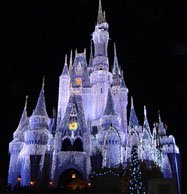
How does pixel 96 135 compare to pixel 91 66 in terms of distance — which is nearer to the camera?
pixel 96 135

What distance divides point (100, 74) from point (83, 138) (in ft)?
33.5

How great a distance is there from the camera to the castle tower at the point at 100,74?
37.8m

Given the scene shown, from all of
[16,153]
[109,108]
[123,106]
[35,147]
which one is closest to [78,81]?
[123,106]

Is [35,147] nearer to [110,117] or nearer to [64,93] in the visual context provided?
[110,117]

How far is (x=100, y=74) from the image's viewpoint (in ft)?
130

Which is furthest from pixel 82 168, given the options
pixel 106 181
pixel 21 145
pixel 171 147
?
pixel 171 147

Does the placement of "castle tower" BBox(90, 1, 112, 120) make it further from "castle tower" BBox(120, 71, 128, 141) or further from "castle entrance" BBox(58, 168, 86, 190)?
"castle entrance" BBox(58, 168, 86, 190)

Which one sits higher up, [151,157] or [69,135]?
[69,135]

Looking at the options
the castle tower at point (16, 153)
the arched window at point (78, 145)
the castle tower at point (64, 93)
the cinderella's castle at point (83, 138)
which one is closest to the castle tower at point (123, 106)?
the cinderella's castle at point (83, 138)

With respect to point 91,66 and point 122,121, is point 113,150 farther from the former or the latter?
point 91,66

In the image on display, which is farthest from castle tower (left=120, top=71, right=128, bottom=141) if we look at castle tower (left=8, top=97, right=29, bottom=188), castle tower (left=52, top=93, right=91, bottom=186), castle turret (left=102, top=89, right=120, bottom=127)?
castle tower (left=8, top=97, right=29, bottom=188)

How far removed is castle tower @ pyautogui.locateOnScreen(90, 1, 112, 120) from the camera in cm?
3781

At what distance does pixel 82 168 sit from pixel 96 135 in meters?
4.27

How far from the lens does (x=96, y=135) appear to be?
34.4 metres
